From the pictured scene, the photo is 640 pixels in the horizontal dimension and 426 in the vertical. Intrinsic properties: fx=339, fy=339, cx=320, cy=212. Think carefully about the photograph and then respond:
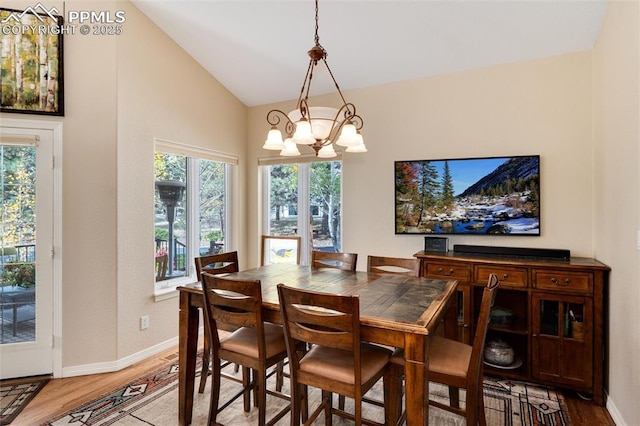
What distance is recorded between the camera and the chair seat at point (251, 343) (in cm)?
198

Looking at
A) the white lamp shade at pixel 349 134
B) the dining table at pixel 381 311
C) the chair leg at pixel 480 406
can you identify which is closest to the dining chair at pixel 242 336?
the dining table at pixel 381 311

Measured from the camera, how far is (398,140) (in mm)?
3537

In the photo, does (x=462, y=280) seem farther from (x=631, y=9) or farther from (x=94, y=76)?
(x=94, y=76)

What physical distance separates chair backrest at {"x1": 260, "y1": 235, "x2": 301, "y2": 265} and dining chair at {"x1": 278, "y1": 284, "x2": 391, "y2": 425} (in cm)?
236

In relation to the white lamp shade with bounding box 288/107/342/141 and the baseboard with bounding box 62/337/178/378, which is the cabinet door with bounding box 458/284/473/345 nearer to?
the white lamp shade with bounding box 288/107/342/141

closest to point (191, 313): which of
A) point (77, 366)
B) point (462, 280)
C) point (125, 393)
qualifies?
point (125, 393)

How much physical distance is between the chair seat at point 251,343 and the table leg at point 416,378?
0.81 meters

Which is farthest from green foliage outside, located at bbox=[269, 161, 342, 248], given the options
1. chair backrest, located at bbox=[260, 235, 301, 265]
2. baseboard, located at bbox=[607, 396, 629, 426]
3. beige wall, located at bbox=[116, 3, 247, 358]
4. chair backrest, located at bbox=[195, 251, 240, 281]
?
baseboard, located at bbox=[607, 396, 629, 426]

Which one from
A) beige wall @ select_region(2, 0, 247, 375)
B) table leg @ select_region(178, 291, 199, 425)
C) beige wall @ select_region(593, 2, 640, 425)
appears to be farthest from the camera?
beige wall @ select_region(2, 0, 247, 375)

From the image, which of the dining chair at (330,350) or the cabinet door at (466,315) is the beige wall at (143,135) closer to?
the dining chair at (330,350)

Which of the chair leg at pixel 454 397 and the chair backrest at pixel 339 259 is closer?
the chair leg at pixel 454 397

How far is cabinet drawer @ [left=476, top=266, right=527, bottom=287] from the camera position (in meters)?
2.65

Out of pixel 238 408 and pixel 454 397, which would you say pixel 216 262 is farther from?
pixel 454 397

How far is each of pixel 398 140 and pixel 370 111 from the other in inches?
17.9
